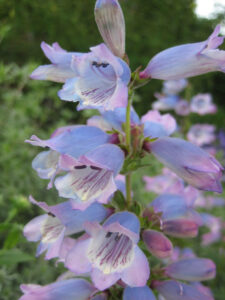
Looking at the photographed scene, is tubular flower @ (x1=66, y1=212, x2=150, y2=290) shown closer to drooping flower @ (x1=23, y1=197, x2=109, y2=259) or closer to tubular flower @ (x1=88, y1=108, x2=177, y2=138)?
drooping flower @ (x1=23, y1=197, x2=109, y2=259)

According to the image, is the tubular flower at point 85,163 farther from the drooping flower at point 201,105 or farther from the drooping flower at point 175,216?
the drooping flower at point 201,105

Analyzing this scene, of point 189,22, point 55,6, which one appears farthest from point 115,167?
point 189,22

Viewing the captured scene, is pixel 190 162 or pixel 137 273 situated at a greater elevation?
pixel 190 162

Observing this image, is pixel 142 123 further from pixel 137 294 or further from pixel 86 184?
pixel 137 294

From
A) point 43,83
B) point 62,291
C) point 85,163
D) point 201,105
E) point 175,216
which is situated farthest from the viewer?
point 201,105

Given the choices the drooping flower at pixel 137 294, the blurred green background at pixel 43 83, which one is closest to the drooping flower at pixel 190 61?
the drooping flower at pixel 137 294

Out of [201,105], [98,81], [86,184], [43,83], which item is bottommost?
[201,105]

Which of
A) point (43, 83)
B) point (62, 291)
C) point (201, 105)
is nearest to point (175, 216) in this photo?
point (62, 291)
